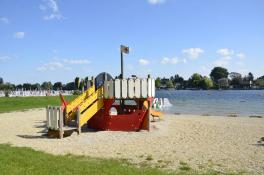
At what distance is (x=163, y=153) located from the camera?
10969 millimetres

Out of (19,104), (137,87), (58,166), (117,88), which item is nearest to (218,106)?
(19,104)

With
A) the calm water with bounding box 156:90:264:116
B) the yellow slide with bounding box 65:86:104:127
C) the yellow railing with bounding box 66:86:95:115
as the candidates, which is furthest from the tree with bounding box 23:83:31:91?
the yellow slide with bounding box 65:86:104:127

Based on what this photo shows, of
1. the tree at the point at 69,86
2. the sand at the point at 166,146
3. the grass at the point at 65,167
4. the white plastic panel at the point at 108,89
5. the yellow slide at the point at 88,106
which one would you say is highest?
the tree at the point at 69,86

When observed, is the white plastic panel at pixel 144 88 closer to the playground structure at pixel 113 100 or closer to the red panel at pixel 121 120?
the playground structure at pixel 113 100

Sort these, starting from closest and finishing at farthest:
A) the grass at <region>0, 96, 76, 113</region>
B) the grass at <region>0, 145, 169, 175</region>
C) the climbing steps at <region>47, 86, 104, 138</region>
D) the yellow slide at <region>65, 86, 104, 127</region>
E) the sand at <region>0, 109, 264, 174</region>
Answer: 1. the grass at <region>0, 145, 169, 175</region>
2. the sand at <region>0, 109, 264, 174</region>
3. the climbing steps at <region>47, 86, 104, 138</region>
4. the yellow slide at <region>65, 86, 104, 127</region>
5. the grass at <region>0, 96, 76, 113</region>

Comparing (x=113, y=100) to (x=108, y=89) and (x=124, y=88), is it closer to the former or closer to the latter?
(x=108, y=89)

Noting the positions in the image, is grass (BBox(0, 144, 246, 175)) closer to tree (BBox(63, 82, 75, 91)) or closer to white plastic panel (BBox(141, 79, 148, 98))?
white plastic panel (BBox(141, 79, 148, 98))

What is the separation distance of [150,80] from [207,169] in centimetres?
832

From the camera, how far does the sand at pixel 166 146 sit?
31.6 feet

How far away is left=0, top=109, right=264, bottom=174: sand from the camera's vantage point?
9.64 metres

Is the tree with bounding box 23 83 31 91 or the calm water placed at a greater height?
the tree with bounding box 23 83 31 91

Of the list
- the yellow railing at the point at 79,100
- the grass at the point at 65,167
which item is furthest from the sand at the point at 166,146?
the yellow railing at the point at 79,100

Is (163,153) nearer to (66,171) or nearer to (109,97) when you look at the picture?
(66,171)

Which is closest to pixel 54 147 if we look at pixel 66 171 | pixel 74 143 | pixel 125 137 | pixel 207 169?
pixel 74 143
